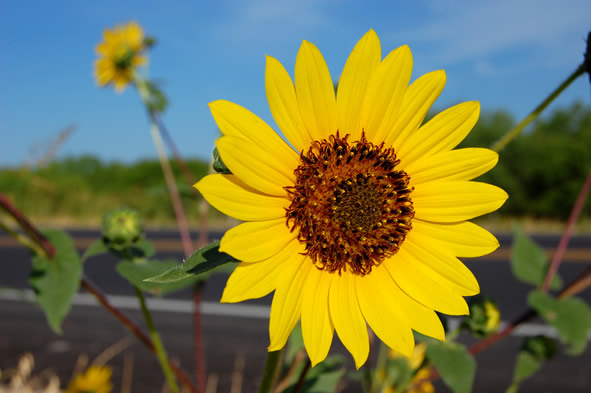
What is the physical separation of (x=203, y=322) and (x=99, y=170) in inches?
612

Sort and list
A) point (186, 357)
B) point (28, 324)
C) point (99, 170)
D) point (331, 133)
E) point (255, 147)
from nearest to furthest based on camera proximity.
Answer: point (255, 147) < point (331, 133) < point (186, 357) < point (28, 324) < point (99, 170)

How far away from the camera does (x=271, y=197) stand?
0.74 metres

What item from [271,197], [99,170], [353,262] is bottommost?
[353,262]

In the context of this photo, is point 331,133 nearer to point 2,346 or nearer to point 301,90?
point 301,90

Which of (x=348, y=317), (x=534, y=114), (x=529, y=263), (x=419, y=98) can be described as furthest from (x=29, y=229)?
(x=529, y=263)

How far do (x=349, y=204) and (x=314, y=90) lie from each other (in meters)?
0.23

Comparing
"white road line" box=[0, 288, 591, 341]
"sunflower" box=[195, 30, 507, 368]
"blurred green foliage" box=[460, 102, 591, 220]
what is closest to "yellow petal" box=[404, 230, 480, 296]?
"sunflower" box=[195, 30, 507, 368]

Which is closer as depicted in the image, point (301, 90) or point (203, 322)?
point (301, 90)

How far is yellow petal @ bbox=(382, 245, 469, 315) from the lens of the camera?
750mm

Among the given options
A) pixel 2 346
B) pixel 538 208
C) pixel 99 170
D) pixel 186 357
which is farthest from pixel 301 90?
pixel 99 170

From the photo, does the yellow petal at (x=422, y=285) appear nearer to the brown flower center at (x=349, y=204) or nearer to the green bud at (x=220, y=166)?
the brown flower center at (x=349, y=204)

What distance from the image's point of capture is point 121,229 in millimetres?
1112

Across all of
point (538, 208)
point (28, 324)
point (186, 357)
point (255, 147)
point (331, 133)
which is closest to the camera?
point (255, 147)

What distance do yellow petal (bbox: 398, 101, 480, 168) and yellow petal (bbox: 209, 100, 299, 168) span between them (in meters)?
0.21
